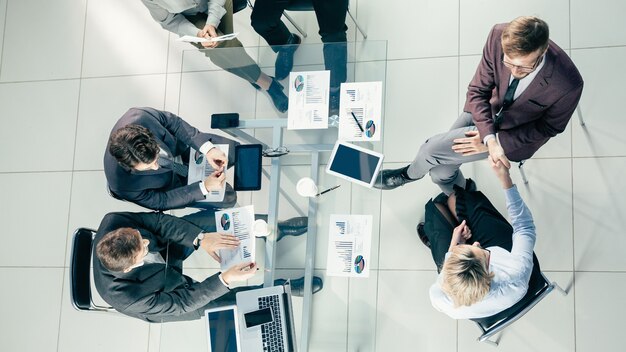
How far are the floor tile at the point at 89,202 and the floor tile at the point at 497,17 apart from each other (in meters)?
2.73

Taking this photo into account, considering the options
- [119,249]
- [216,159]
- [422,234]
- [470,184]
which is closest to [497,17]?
[470,184]

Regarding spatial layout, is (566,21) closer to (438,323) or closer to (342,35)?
(342,35)

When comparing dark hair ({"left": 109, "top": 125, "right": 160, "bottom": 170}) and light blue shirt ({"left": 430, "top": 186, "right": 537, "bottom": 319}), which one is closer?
light blue shirt ({"left": 430, "top": 186, "right": 537, "bottom": 319})

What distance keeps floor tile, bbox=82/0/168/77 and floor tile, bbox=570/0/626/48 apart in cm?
292

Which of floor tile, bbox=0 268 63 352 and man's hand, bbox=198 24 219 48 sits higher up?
man's hand, bbox=198 24 219 48

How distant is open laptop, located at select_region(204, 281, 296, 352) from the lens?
2.80 metres

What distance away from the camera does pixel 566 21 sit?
3625 mm

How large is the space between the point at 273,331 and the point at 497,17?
2.50 metres

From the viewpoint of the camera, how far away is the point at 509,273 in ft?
8.18

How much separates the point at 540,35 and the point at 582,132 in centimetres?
147

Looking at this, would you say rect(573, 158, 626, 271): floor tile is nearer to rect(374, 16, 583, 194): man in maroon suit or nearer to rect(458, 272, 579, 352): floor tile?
rect(458, 272, 579, 352): floor tile

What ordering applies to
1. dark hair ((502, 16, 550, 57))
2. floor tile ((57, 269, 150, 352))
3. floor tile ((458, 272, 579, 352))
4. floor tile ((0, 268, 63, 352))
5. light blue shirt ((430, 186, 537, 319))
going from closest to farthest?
dark hair ((502, 16, 550, 57)), light blue shirt ((430, 186, 537, 319)), floor tile ((458, 272, 579, 352)), floor tile ((57, 269, 150, 352)), floor tile ((0, 268, 63, 352))

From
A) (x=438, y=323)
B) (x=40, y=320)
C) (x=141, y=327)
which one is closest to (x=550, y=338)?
(x=438, y=323)

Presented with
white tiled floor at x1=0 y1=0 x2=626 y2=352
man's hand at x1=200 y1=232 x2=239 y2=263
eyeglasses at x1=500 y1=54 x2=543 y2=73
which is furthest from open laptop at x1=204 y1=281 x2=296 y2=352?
eyeglasses at x1=500 y1=54 x2=543 y2=73
